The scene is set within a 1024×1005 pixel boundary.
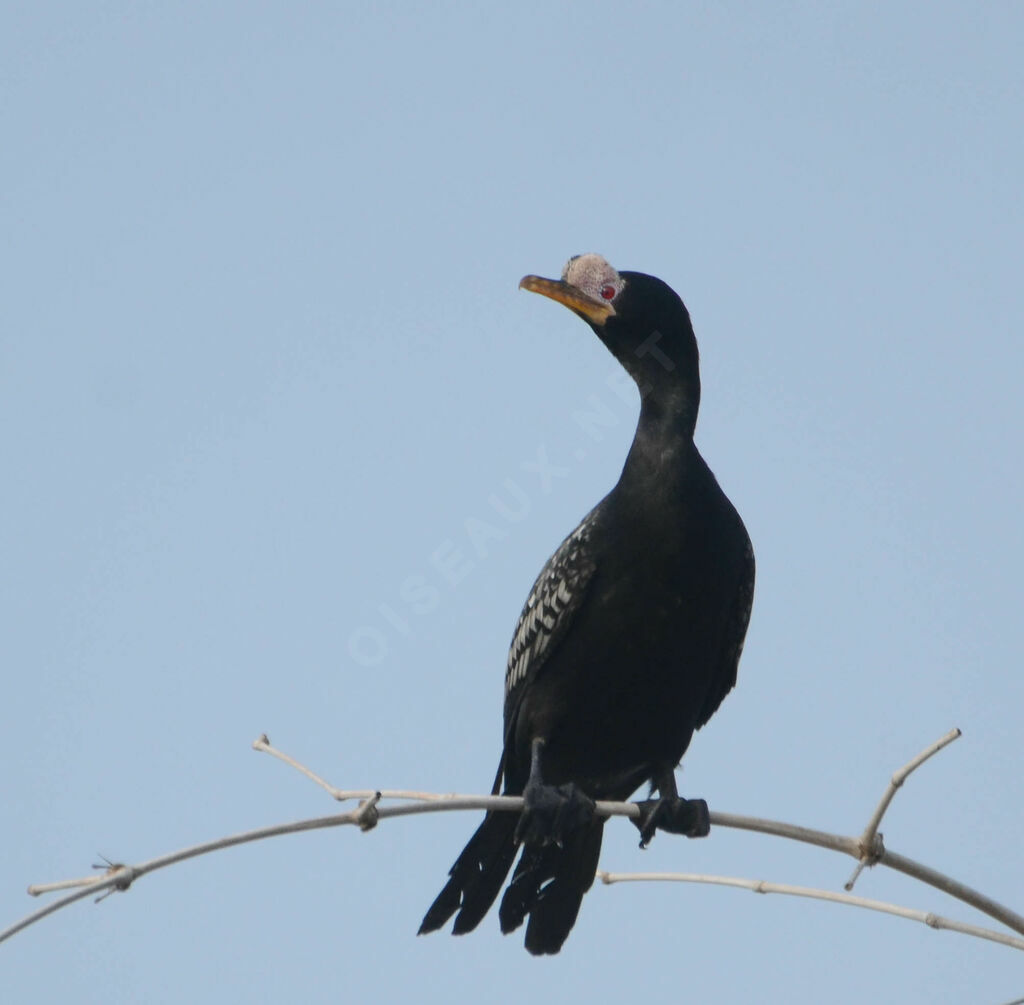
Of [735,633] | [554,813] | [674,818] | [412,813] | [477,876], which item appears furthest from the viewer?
[735,633]

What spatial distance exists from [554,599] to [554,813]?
33.2 inches

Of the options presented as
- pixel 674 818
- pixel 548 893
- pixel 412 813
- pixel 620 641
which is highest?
pixel 620 641

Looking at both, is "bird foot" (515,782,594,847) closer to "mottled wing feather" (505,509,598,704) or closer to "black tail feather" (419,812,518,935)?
"black tail feather" (419,812,518,935)

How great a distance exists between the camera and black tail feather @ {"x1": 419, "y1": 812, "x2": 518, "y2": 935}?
5.81 metres

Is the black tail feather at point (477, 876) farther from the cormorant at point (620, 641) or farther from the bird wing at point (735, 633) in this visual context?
the bird wing at point (735, 633)

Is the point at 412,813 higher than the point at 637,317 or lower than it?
lower

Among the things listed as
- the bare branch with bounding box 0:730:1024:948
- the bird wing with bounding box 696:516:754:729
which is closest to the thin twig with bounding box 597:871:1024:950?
the bare branch with bounding box 0:730:1024:948

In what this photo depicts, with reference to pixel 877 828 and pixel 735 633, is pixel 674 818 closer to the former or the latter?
pixel 735 633

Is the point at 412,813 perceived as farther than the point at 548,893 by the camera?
No

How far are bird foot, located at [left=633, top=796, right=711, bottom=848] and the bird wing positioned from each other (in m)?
0.57

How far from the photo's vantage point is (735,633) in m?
6.13

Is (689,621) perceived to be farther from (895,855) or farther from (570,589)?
(895,855)

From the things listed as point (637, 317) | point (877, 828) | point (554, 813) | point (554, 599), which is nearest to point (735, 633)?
point (554, 599)

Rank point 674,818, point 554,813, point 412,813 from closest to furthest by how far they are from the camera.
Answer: point 412,813 < point 554,813 < point 674,818
